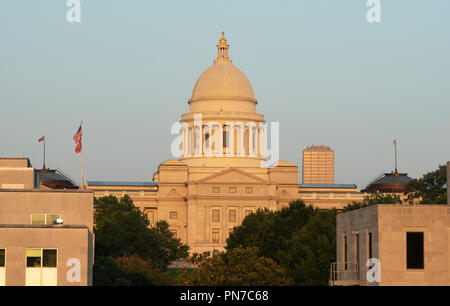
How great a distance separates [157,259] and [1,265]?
85.2 meters

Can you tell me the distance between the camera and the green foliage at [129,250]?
110 m

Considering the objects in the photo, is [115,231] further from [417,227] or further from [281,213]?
[417,227]

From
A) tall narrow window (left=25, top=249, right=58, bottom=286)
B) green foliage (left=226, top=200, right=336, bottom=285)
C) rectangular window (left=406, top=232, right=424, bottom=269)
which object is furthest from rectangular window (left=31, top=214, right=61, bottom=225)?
green foliage (left=226, top=200, right=336, bottom=285)

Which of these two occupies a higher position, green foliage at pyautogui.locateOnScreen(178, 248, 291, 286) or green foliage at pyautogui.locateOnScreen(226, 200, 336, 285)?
green foliage at pyautogui.locateOnScreen(226, 200, 336, 285)

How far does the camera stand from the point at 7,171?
298 feet

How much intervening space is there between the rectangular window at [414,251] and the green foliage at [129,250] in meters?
39.1

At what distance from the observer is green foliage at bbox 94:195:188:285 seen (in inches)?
4323

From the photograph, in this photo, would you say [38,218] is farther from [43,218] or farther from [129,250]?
[129,250]

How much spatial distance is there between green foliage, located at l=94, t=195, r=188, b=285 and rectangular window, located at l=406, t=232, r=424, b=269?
3909cm

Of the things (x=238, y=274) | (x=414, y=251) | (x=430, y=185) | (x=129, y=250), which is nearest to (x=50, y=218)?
(x=238, y=274)

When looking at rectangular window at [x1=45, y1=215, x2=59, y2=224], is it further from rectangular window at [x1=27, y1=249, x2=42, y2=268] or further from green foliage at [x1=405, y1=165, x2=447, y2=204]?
green foliage at [x1=405, y1=165, x2=447, y2=204]
